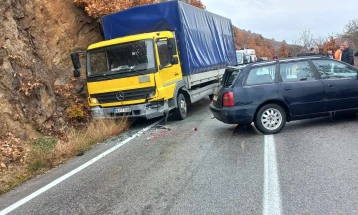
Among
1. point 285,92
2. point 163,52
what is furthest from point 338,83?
point 163,52

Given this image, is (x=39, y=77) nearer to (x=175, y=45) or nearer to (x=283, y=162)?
(x=175, y=45)

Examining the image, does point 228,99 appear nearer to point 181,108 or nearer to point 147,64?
point 147,64

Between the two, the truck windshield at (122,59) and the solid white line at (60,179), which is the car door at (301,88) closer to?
the truck windshield at (122,59)

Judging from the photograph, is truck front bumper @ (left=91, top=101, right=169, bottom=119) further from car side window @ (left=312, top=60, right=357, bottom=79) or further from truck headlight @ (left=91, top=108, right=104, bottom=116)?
car side window @ (left=312, top=60, right=357, bottom=79)

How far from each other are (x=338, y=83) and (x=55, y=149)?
624 centimetres

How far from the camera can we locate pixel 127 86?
962cm

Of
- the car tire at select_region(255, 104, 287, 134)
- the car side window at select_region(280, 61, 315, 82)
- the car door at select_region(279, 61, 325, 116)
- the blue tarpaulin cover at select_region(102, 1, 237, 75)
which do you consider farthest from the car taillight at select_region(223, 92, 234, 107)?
the blue tarpaulin cover at select_region(102, 1, 237, 75)

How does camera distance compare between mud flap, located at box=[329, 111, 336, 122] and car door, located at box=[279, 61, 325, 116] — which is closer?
car door, located at box=[279, 61, 325, 116]

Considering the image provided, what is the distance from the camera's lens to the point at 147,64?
9562mm

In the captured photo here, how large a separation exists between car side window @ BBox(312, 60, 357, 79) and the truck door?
3.84 metres

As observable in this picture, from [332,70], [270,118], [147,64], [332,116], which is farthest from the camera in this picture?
[147,64]

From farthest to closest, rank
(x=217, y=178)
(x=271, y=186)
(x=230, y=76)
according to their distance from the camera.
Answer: (x=230, y=76) → (x=217, y=178) → (x=271, y=186)

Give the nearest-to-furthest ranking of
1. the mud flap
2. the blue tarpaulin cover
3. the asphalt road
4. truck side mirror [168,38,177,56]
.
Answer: the asphalt road → the mud flap → truck side mirror [168,38,177,56] → the blue tarpaulin cover

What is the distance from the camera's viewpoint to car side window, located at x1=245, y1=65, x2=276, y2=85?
7836 mm
